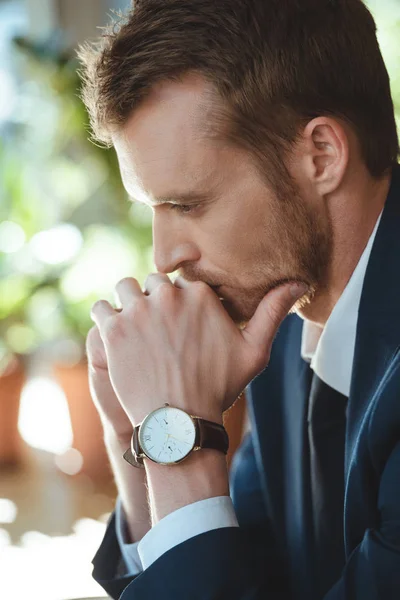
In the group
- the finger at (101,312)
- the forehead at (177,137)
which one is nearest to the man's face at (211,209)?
the forehead at (177,137)

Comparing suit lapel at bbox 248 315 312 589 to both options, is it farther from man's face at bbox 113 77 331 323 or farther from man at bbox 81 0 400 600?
man's face at bbox 113 77 331 323

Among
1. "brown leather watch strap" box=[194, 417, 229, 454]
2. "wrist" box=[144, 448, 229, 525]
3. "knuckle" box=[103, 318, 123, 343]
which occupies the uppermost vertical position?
"knuckle" box=[103, 318, 123, 343]

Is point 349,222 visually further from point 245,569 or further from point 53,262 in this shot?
point 53,262

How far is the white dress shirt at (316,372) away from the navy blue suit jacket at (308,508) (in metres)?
0.03

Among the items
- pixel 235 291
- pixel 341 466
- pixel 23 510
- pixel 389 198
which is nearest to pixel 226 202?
pixel 235 291

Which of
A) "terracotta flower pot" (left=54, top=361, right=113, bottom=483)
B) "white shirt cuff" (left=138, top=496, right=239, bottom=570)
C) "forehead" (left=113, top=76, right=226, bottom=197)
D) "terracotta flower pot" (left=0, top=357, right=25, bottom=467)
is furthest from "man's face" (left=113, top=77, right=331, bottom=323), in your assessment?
"terracotta flower pot" (left=0, top=357, right=25, bottom=467)

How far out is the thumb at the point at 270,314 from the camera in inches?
54.0

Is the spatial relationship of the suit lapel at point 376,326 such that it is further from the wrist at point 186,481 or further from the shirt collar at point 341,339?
the wrist at point 186,481

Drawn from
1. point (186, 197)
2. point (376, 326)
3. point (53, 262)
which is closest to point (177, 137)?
point (186, 197)

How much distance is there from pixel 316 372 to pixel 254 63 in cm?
56

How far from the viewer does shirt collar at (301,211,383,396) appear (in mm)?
1412

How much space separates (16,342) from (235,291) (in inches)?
100

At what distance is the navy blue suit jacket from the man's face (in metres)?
0.17

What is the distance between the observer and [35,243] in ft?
12.2
